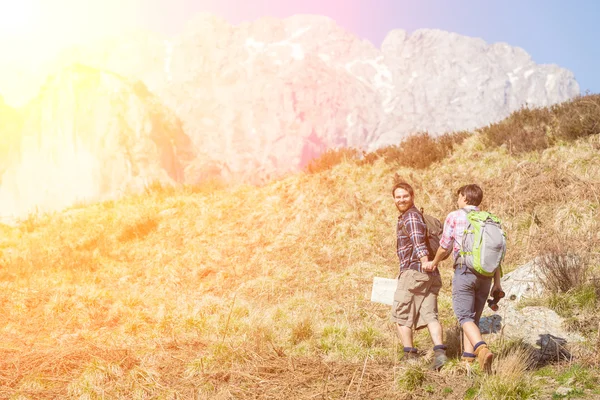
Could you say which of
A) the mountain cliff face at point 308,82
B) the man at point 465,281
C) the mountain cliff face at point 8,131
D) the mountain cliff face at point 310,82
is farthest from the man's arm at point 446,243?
the mountain cliff face at point 310,82

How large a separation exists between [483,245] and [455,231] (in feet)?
0.91

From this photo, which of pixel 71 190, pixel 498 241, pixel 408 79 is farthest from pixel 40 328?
pixel 408 79

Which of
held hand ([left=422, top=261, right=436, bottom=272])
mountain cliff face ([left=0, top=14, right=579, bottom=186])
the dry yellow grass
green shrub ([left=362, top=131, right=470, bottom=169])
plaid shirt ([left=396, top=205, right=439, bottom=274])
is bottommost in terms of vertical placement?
the dry yellow grass

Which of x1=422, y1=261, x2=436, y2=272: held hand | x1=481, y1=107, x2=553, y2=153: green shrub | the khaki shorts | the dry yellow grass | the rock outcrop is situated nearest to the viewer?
x1=422, y1=261, x2=436, y2=272: held hand

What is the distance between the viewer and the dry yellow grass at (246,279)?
15.0 feet

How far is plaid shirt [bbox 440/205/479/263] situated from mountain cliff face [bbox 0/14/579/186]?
165ft

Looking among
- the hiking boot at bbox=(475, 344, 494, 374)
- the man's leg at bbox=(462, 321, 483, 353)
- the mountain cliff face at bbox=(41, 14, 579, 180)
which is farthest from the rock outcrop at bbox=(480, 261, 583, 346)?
the mountain cliff face at bbox=(41, 14, 579, 180)

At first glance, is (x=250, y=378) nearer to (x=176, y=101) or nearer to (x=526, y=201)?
(x=526, y=201)

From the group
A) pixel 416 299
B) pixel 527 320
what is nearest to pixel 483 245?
pixel 416 299

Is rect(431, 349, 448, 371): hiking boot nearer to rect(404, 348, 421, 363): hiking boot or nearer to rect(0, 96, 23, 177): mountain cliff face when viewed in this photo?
rect(404, 348, 421, 363): hiking boot

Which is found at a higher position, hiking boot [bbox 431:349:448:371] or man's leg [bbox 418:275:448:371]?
man's leg [bbox 418:275:448:371]

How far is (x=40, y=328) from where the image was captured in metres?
7.24

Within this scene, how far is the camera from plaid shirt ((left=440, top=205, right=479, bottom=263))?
411 cm

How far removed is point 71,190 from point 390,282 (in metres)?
46.0
